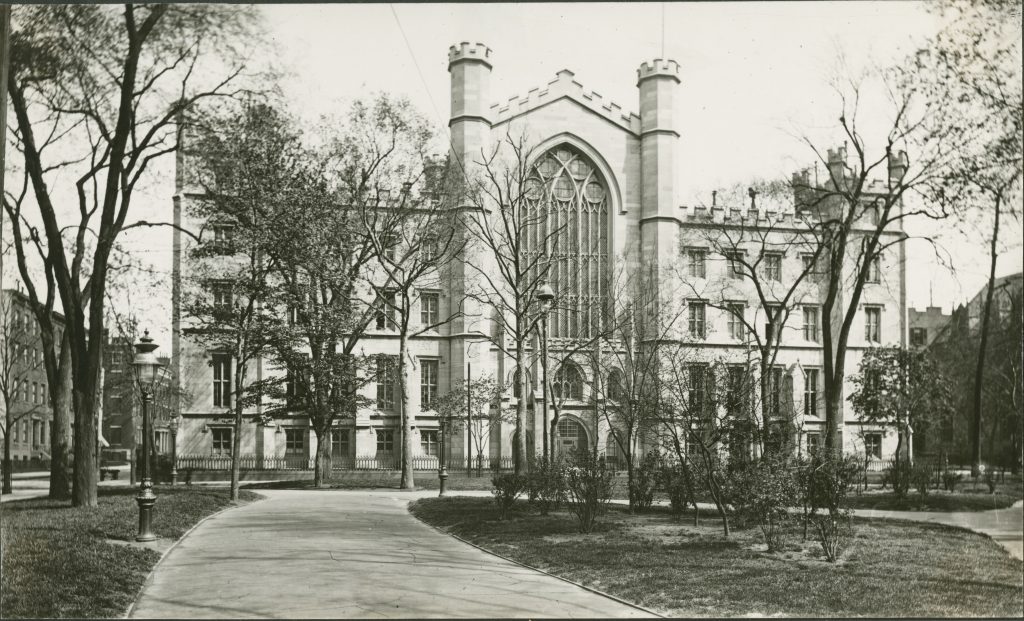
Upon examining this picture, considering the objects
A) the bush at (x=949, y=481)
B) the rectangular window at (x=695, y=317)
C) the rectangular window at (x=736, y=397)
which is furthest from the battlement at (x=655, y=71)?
the rectangular window at (x=736, y=397)

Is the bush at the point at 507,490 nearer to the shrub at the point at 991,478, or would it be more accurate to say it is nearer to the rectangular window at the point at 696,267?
the shrub at the point at 991,478

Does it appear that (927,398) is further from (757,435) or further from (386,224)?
(386,224)

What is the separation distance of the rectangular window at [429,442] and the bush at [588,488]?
81.2 feet

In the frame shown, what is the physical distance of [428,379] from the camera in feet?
130

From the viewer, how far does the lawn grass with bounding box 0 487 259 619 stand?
830cm

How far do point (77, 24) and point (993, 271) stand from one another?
13.3 meters

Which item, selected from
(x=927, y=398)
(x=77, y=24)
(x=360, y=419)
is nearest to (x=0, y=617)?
(x=77, y=24)

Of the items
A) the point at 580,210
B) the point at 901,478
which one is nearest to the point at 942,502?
the point at 901,478

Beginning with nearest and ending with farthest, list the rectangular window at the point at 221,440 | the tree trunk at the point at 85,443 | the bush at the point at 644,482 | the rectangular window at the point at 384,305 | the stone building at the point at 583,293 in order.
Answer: the tree trunk at the point at 85,443 < the bush at the point at 644,482 < the rectangular window at the point at 384,305 < the stone building at the point at 583,293 < the rectangular window at the point at 221,440

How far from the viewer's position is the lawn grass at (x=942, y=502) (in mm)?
17828

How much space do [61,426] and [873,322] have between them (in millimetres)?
34690

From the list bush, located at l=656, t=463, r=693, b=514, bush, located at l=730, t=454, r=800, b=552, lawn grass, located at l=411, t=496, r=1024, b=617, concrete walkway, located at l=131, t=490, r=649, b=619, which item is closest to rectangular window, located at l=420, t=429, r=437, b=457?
bush, located at l=656, t=463, r=693, b=514

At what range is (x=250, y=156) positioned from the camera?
18.6 metres

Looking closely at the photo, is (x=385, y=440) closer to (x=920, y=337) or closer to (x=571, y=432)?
(x=571, y=432)
